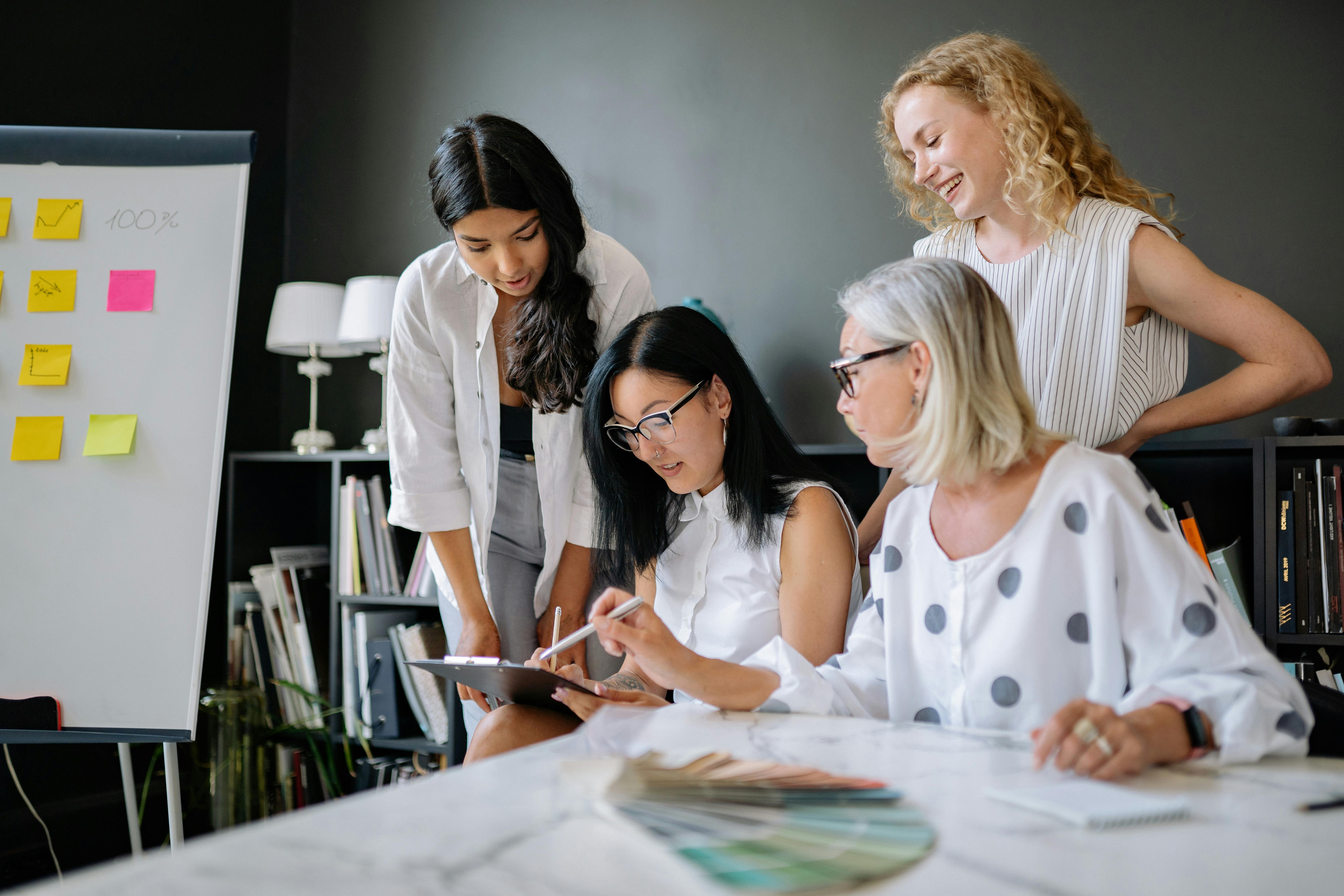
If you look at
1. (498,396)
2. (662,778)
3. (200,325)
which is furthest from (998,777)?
(200,325)

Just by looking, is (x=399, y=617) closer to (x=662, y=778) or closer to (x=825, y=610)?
(x=825, y=610)

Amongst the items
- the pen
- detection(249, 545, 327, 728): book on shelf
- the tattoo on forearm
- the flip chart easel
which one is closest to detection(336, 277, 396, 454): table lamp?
detection(249, 545, 327, 728): book on shelf

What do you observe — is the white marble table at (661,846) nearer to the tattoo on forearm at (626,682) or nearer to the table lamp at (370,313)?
the tattoo on forearm at (626,682)

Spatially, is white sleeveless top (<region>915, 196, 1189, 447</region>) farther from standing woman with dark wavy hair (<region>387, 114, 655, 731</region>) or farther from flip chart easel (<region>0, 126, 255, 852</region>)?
flip chart easel (<region>0, 126, 255, 852</region>)

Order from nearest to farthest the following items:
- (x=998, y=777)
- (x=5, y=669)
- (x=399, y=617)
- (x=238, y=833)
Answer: (x=238, y=833), (x=998, y=777), (x=5, y=669), (x=399, y=617)

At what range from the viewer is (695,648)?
1.60 metres

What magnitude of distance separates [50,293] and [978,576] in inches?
72.3

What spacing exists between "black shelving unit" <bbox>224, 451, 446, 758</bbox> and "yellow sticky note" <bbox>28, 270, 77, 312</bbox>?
0.88m

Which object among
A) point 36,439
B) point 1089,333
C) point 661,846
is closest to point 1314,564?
point 1089,333

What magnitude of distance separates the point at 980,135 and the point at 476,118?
0.81 meters

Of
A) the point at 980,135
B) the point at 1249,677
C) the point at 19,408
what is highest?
the point at 980,135

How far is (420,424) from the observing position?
194 cm

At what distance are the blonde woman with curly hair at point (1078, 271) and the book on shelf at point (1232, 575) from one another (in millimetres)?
459

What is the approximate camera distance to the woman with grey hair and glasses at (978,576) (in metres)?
1.01
